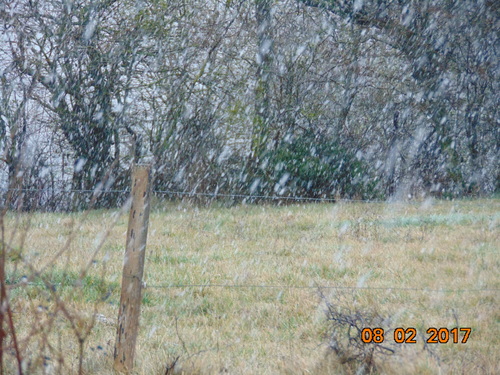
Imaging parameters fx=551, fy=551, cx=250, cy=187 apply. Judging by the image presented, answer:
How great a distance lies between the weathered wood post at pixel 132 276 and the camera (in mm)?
3307

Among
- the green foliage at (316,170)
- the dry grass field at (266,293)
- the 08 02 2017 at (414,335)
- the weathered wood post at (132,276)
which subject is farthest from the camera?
the green foliage at (316,170)

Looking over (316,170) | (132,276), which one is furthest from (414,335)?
(316,170)

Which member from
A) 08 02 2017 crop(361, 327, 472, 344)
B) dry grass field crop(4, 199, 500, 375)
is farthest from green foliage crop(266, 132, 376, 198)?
08 02 2017 crop(361, 327, 472, 344)

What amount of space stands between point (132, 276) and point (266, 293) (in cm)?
243

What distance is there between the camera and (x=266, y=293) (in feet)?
18.1

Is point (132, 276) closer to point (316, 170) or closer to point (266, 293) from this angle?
point (266, 293)

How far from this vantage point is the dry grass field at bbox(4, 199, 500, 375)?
11.2 feet

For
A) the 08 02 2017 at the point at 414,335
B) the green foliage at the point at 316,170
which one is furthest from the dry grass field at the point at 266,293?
the green foliage at the point at 316,170

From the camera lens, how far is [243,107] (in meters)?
14.5

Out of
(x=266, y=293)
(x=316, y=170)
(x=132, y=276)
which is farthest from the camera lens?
(x=316, y=170)

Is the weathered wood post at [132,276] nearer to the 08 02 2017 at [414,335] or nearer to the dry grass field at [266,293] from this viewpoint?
the dry grass field at [266,293]

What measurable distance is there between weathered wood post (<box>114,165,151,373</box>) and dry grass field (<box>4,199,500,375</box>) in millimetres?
138

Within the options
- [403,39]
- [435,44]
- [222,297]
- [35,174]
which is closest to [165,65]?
[35,174]

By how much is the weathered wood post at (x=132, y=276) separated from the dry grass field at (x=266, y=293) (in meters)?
0.14
